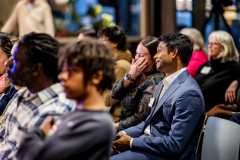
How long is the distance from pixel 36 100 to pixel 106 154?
42 centimetres

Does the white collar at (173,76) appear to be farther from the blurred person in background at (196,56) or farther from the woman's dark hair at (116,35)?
the blurred person in background at (196,56)

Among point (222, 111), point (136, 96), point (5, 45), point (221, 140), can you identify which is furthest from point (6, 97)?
point (222, 111)

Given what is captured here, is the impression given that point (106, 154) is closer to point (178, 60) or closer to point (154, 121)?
point (154, 121)

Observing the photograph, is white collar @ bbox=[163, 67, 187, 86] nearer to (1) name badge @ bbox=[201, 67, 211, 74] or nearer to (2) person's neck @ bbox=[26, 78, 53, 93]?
(2) person's neck @ bbox=[26, 78, 53, 93]

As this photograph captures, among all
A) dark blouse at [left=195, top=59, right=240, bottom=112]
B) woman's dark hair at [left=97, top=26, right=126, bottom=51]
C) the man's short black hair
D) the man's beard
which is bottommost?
dark blouse at [left=195, top=59, right=240, bottom=112]

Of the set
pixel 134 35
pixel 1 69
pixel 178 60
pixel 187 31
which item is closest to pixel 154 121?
pixel 178 60

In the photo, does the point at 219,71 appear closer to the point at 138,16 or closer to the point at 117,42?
the point at 117,42

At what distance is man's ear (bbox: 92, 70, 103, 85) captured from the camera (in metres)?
0.94

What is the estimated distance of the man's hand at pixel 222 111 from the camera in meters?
2.64

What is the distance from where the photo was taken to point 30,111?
1.13m

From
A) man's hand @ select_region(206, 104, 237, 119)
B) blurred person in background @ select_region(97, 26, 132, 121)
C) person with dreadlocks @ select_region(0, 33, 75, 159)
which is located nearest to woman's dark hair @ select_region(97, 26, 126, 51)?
blurred person in background @ select_region(97, 26, 132, 121)

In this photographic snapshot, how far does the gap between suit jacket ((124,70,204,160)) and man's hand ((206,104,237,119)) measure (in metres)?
1.18

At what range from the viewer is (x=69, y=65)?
3.08 feet

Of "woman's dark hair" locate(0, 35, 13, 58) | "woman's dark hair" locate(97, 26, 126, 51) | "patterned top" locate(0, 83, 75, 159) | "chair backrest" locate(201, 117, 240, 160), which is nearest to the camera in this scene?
"patterned top" locate(0, 83, 75, 159)
